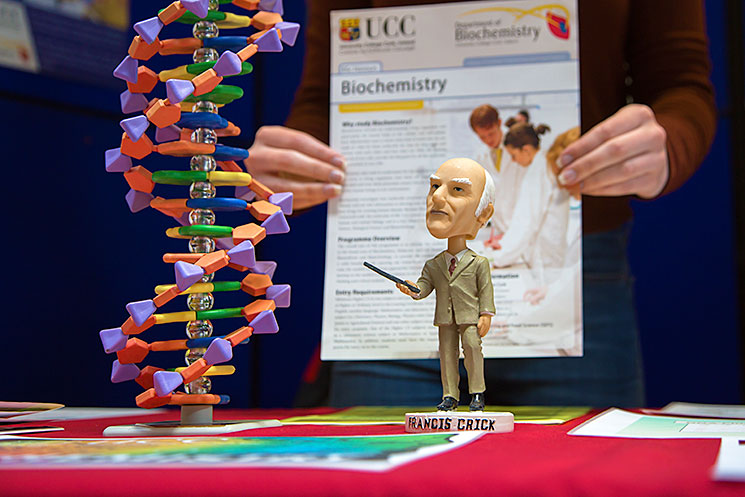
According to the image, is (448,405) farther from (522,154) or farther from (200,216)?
(522,154)

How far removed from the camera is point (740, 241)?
1.76 meters

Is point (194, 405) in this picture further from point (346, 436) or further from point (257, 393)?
point (257, 393)

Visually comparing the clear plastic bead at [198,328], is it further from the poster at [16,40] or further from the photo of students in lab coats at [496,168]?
the poster at [16,40]

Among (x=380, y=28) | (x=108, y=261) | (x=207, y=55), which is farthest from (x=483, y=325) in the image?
(x=108, y=261)

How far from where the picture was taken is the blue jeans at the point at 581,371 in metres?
1.45

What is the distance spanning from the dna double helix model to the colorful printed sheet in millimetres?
148

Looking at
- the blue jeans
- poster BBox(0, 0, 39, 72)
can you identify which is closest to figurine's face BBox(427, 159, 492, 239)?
the blue jeans

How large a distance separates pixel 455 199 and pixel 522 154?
0.45 metres

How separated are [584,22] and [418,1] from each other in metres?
0.31

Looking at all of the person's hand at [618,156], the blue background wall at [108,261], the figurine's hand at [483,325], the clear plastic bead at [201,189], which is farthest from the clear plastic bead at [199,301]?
the blue background wall at [108,261]

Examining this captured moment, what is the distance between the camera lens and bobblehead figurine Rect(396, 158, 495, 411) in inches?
39.2

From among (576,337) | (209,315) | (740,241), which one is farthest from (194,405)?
(740,241)

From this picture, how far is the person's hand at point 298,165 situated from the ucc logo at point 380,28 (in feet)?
0.67

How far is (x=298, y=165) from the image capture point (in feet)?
4.73
